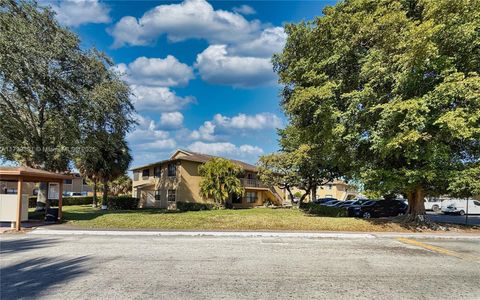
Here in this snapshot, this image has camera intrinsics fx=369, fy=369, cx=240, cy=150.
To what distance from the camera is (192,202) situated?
123ft

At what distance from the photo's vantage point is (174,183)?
38750 mm

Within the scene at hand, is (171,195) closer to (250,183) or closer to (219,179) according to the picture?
(219,179)

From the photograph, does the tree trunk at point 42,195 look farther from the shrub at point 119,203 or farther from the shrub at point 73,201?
the shrub at point 73,201

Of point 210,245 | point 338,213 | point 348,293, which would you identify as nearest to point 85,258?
point 210,245

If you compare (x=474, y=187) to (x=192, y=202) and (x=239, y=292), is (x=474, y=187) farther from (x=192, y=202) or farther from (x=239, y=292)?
(x=192, y=202)

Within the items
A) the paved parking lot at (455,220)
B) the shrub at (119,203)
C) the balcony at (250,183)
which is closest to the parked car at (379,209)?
the paved parking lot at (455,220)

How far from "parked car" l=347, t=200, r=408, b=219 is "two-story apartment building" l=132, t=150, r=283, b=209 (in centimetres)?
1458

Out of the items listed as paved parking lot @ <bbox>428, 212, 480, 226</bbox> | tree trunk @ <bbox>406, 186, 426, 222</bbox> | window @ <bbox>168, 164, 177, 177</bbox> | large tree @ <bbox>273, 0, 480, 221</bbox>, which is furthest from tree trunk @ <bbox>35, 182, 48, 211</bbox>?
paved parking lot @ <bbox>428, 212, 480, 226</bbox>

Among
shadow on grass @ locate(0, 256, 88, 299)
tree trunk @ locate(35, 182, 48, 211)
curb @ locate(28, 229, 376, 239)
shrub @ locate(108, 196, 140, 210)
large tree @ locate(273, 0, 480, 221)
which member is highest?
large tree @ locate(273, 0, 480, 221)

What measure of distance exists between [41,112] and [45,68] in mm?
3258

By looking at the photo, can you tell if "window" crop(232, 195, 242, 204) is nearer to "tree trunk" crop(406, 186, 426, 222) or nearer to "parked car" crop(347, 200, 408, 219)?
"parked car" crop(347, 200, 408, 219)

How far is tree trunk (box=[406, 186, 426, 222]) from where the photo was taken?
771 inches

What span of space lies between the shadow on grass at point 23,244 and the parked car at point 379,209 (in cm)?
2228

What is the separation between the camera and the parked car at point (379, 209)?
94.4 feet
